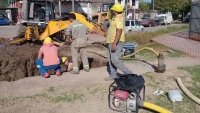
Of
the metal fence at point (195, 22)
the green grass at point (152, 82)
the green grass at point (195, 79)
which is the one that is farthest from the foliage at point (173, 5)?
the green grass at point (152, 82)

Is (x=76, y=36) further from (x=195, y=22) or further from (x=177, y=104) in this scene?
(x=195, y=22)

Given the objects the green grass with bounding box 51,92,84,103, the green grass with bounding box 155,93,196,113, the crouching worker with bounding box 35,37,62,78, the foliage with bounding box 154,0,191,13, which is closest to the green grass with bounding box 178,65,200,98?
the green grass with bounding box 155,93,196,113

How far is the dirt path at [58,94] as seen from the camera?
180 inches

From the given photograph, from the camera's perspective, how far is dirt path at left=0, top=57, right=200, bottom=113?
4574mm

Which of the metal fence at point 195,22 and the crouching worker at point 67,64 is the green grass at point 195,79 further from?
the metal fence at point 195,22

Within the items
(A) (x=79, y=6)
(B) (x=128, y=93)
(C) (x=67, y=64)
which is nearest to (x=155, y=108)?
(B) (x=128, y=93)

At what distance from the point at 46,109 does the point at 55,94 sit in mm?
651

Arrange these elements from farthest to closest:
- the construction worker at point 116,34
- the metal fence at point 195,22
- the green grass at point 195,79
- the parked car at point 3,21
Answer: the parked car at point 3,21 < the metal fence at point 195,22 < the green grass at point 195,79 < the construction worker at point 116,34

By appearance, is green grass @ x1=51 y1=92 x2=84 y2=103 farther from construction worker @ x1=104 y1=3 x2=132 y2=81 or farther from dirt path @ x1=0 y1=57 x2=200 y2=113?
construction worker @ x1=104 y1=3 x2=132 y2=81

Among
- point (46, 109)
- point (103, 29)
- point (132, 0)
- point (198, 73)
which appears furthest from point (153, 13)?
point (46, 109)

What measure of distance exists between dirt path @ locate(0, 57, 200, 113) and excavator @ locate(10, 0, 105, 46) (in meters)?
4.38

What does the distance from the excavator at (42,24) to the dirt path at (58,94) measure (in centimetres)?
438

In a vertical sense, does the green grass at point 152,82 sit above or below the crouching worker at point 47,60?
below

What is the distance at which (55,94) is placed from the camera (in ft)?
16.9
